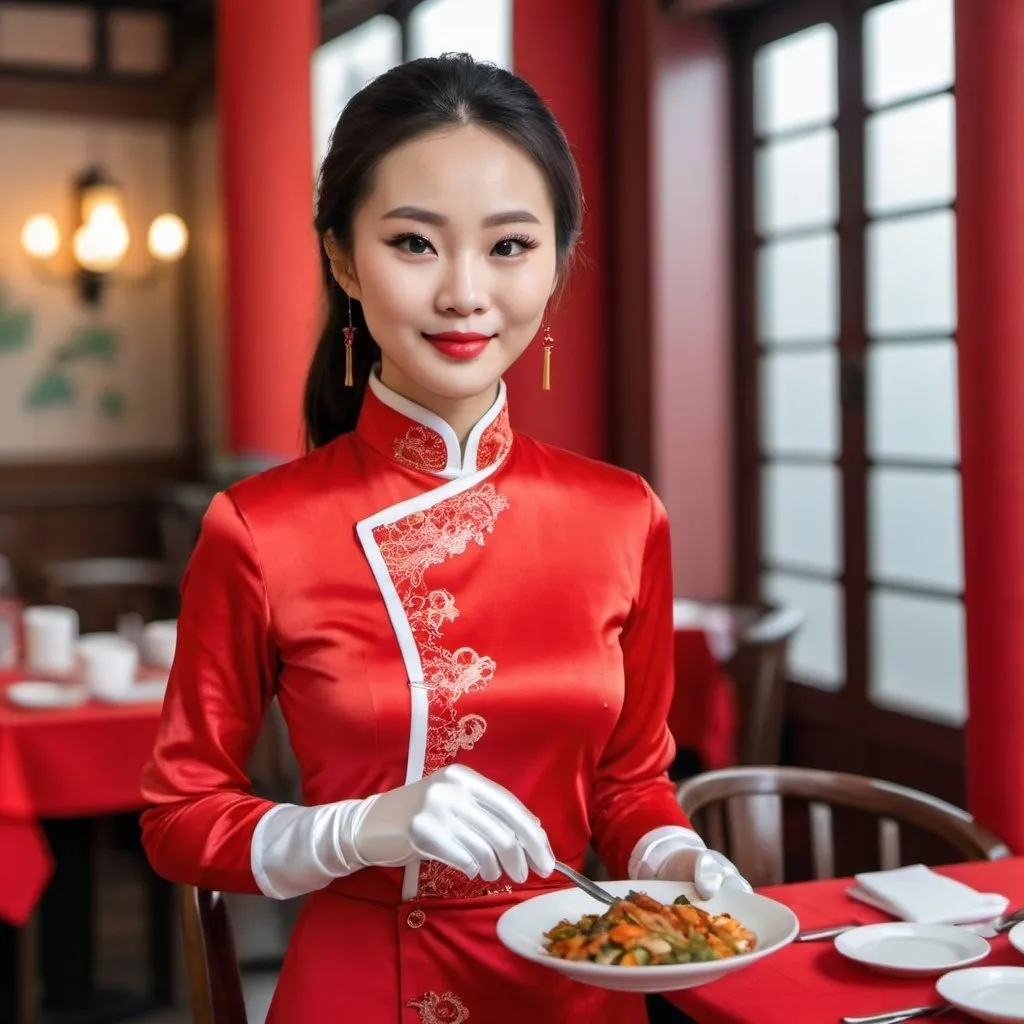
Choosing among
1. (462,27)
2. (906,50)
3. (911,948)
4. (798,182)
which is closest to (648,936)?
(911,948)

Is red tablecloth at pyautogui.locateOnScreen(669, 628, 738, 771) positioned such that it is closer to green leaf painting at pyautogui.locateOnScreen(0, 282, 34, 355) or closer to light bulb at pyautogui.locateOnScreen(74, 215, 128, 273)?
light bulb at pyautogui.locateOnScreen(74, 215, 128, 273)

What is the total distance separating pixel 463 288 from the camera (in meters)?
1.29

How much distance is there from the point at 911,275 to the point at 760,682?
3.83 ft

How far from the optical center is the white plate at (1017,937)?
4.65 feet

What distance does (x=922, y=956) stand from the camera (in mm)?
1428

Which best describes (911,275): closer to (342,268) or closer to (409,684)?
(342,268)

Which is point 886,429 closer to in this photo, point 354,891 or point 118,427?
point 354,891

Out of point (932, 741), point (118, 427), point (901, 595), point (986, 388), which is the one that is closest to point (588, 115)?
point (901, 595)

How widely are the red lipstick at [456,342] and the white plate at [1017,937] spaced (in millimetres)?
740

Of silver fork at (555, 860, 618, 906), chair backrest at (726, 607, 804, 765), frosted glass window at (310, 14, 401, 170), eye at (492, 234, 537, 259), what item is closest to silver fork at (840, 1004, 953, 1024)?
silver fork at (555, 860, 618, 906)

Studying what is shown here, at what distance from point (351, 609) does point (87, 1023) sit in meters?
2.10

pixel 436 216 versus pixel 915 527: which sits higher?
pixel 436 216

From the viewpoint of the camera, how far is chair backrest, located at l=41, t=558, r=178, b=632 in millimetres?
4805

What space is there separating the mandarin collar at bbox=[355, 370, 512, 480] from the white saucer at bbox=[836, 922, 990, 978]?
22.4 inches
